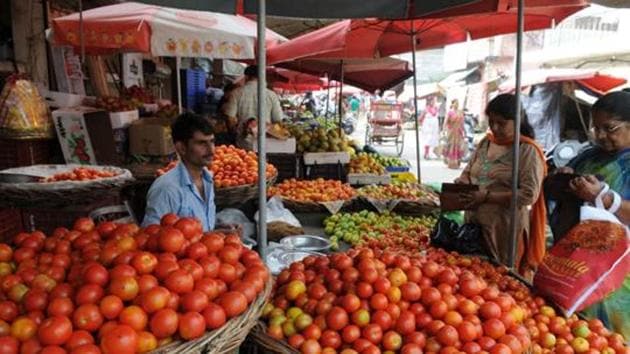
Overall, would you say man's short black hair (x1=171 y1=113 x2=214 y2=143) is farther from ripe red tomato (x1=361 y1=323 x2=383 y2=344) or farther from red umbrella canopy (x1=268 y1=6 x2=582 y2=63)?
red umbrella canopy (x1=268 y1=6 x2=582 y2=63)

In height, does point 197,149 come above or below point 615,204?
above

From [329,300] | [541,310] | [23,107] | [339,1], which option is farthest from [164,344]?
[23,107]

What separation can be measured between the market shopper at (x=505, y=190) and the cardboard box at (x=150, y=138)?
344cm

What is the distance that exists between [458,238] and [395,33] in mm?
4441

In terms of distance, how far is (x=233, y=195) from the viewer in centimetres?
483

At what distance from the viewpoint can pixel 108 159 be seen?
17.0 feet

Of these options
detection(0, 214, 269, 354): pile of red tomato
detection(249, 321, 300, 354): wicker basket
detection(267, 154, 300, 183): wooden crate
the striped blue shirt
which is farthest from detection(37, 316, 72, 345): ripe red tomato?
detection(267, 154, 300, 183): wooden crate

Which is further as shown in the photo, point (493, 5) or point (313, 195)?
point (313, 195)

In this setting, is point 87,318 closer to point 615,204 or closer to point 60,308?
point 60,308

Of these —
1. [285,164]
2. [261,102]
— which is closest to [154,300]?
[261,102]

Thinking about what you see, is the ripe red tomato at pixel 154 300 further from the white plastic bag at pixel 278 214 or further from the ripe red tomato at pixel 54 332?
the white plastic bag at pixel 278 214

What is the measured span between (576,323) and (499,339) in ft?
2.69

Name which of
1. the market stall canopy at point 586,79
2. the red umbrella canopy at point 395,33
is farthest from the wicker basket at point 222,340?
the market stall canopy at point 586,79

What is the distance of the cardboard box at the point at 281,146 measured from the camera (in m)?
6.82
